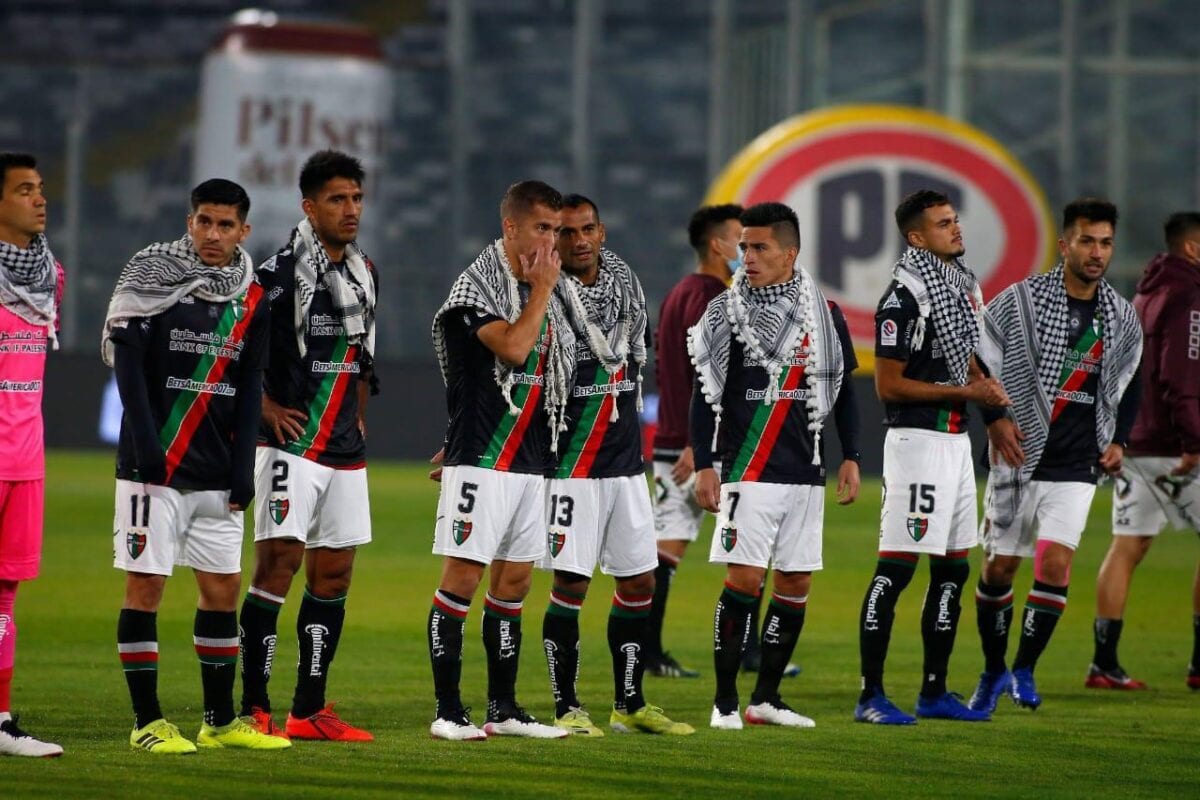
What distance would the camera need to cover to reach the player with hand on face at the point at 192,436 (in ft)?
23.4

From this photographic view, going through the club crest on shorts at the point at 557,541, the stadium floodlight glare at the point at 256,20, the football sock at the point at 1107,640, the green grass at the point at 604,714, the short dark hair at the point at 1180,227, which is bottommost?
the green grass at the point at 604,714

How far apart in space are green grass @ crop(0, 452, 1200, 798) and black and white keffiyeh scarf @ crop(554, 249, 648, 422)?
1.56m

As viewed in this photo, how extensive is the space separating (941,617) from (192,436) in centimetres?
338

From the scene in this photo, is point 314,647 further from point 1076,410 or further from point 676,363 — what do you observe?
point 1076,410

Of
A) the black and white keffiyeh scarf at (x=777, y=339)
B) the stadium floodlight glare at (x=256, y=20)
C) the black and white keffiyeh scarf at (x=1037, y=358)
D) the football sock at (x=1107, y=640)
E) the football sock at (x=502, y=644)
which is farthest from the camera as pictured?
the stadium floodlight glare at (x=256, y=20)

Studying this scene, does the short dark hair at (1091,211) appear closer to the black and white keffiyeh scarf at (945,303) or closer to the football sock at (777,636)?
the black and white keffiyeh scarf at (945,303)

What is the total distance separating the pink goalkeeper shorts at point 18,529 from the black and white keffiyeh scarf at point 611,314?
87.7 inches

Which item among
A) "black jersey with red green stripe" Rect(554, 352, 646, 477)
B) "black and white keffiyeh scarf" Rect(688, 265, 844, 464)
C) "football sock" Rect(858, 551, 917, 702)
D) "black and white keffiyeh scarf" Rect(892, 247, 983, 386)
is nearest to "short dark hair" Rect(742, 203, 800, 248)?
"black and white keffiyeh scarf" Rect(688, 265, 844, 464)

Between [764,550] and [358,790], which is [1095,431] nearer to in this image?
[764,550]

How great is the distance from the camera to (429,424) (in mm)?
25281

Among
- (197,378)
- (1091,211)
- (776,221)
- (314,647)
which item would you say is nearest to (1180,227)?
(1091,211)

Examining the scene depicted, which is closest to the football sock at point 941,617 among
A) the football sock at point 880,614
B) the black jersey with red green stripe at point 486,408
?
the football sock at point 880,614

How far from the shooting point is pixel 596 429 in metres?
8.08

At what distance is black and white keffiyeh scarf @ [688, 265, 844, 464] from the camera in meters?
8.22
